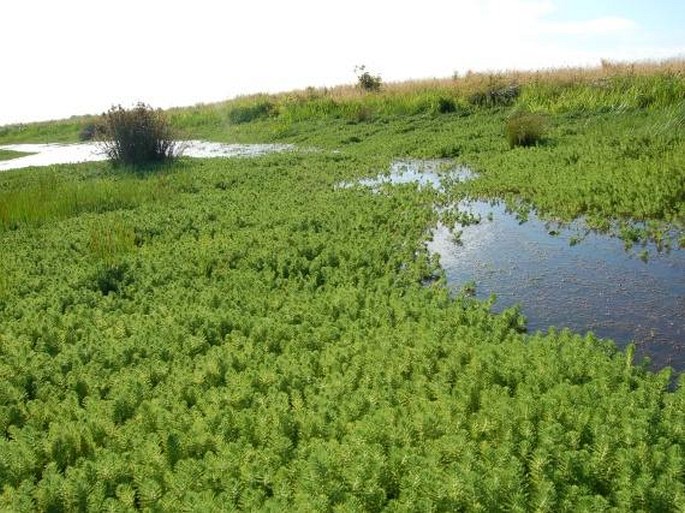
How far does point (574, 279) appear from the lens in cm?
969

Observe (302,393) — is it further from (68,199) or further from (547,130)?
(547,130)

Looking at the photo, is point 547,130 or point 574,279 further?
point 547,130

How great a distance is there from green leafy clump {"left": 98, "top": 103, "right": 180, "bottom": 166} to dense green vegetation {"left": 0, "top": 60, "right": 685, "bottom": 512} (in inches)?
341

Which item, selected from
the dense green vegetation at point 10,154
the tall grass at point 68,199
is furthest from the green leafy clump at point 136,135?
the dense green vegetation at point 10,154

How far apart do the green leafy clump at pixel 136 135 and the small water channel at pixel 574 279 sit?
1514 cm

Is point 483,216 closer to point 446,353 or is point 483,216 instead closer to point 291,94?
point 446,353

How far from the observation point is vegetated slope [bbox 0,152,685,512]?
15.8 feet

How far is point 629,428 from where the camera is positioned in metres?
5.08

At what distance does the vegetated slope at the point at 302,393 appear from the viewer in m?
4.80

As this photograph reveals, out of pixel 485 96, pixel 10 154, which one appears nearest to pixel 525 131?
pixel 485 96

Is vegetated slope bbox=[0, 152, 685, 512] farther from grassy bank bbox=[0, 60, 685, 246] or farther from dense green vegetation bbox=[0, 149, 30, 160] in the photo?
dense green vegetation bbox=[0, 149, 30, 160]

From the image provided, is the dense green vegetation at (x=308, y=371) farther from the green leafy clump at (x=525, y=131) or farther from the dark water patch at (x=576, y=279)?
the green leafy clump at (x=525, y=131)

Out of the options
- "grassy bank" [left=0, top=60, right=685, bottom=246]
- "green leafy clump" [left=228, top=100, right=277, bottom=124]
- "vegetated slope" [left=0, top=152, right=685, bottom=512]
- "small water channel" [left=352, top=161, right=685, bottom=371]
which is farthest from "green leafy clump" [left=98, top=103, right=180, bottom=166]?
"green leafy clump" [left=228, top=100, right=277, bottom=124]

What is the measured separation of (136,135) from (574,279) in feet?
62.6
